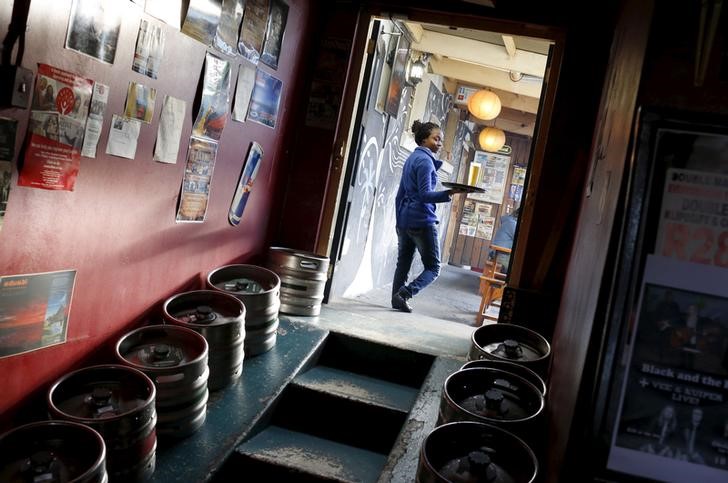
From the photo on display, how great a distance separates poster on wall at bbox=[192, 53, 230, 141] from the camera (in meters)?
3.26

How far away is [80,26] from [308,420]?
2.46 meters

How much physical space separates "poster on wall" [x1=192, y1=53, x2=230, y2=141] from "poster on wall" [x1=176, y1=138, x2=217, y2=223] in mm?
67

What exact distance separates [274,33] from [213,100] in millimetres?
919

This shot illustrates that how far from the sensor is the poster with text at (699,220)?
1.36 m

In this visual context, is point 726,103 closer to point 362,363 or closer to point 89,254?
point 89,254

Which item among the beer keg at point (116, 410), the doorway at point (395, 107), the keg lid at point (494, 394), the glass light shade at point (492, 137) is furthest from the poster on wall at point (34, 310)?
the glass light shade at point (492, 137)

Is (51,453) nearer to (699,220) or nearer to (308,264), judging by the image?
(699,220)

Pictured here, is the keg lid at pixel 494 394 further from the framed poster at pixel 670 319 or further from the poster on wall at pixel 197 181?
the poster on wall at pixel 197 181

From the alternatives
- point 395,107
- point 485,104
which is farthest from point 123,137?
point 485,104

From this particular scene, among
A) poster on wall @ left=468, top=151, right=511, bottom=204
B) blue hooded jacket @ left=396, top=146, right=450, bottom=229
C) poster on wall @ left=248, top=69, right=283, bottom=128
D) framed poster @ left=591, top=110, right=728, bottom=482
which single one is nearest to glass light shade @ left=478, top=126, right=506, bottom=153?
poster on wall @ left=468, top=151, right=511, bottom=204

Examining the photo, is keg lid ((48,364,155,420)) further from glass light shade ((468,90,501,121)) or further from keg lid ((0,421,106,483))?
glass light shade ((468,90,501,121))

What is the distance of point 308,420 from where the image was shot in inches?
138

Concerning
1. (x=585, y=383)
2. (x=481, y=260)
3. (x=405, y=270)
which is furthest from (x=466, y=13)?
(x=481, y=260)

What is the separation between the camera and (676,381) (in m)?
1.37
